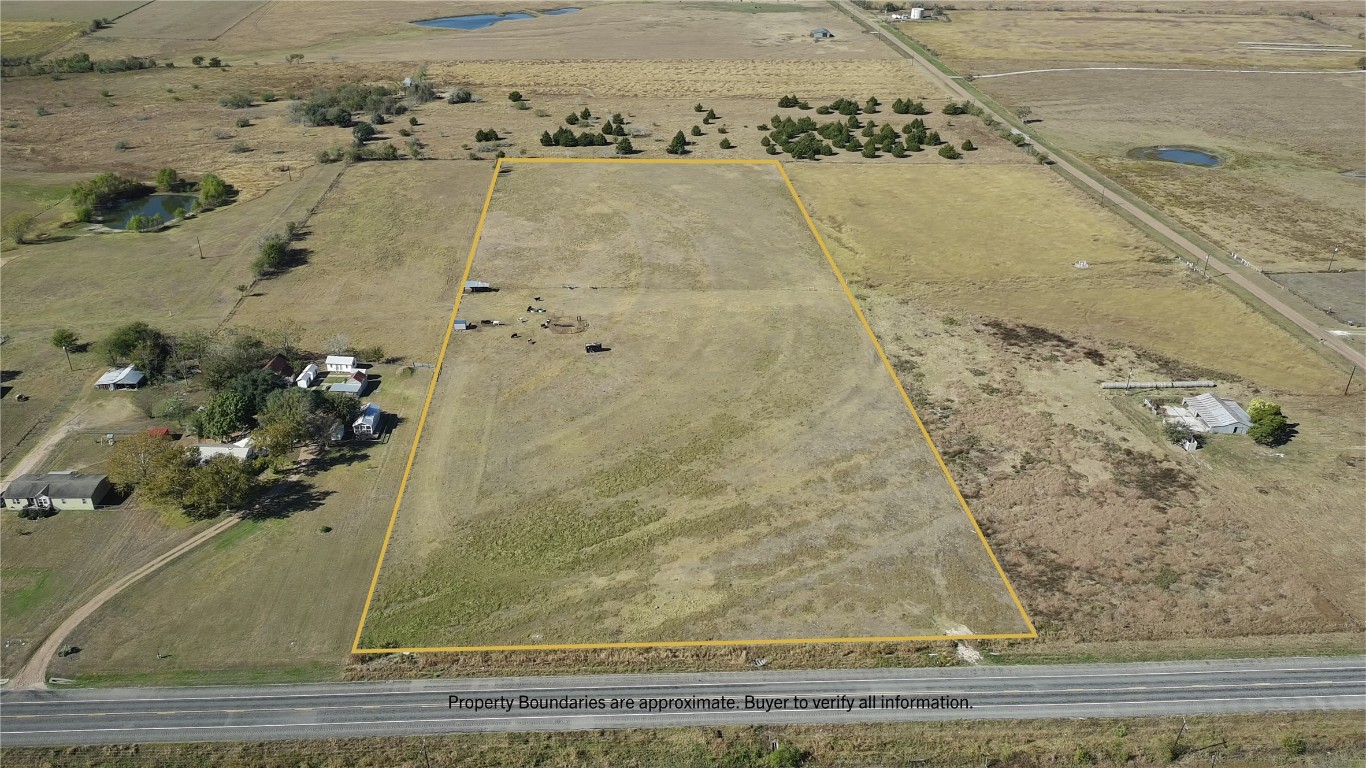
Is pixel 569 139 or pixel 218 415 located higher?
pixel 569 139

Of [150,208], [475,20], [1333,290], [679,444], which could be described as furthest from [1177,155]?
[475,20]

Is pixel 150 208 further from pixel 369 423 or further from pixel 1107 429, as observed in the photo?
pixel 1107 429

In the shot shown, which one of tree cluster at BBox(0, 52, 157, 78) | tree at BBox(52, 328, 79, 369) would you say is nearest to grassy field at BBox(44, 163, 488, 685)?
tree at BBox(52, 328, 79, 369)

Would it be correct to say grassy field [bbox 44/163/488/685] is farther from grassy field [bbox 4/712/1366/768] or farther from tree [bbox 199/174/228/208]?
tree [bbox 199/174/228/208]

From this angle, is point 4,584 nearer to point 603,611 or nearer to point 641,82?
point 603,611

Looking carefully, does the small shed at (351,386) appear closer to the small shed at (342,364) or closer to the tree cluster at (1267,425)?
the small shed at (342,364)

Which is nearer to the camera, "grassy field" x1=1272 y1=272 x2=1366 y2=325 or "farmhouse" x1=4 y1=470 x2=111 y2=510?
"farmhouse" x1=4 y1=470 x2=111 y2=510

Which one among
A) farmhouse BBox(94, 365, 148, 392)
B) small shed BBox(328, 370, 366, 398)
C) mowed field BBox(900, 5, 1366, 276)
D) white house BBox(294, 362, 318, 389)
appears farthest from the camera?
mowed field BBox(900, 5, 1366, 276)
